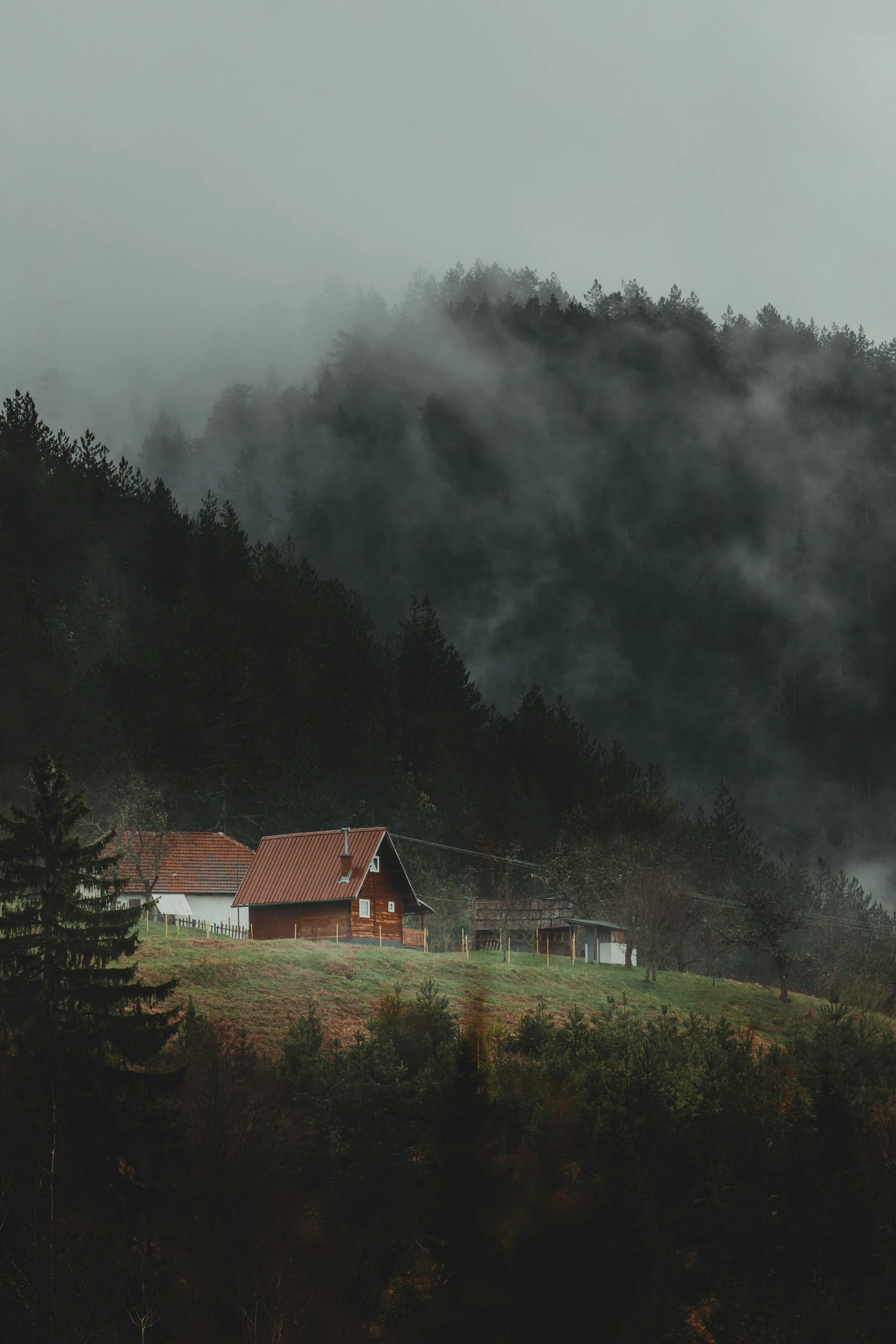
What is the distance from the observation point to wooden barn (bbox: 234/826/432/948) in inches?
2552

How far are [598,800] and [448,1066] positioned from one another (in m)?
54.4

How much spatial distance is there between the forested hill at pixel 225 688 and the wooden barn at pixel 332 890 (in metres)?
10.1

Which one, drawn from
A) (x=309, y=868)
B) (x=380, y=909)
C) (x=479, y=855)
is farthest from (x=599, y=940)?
(x=309, y=868)

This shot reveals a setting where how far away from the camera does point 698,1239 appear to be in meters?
34.5

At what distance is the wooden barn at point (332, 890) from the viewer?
213ft

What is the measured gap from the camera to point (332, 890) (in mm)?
64688

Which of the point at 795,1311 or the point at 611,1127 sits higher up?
the point at 611,1127

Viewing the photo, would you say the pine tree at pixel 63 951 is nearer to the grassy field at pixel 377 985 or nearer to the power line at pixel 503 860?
the grassy field at pixel 377 985

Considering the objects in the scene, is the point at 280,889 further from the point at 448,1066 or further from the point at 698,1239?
the point at 698,1239

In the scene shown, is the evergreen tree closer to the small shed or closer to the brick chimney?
the brick chimney

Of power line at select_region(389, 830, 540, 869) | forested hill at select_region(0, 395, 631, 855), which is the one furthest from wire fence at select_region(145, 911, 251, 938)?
power line at select_region(389, 830, 540, 869)

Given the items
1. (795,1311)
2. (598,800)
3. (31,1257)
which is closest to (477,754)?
(598,800)

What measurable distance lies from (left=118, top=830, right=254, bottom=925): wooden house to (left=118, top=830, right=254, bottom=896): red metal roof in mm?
30

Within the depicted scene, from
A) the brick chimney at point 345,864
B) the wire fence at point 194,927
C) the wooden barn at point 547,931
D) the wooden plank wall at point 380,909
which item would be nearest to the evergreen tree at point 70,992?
the wire fence at point 194,927
